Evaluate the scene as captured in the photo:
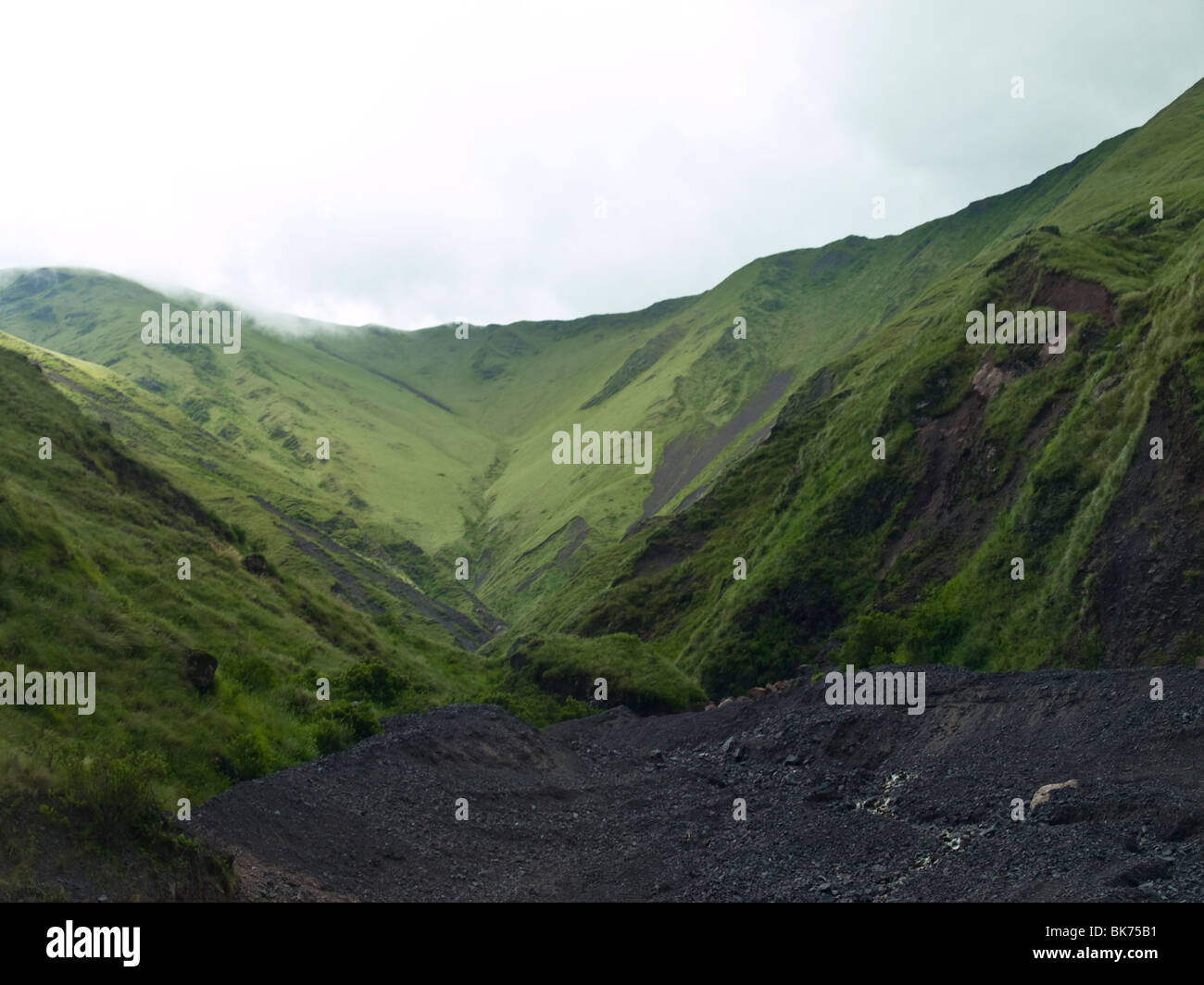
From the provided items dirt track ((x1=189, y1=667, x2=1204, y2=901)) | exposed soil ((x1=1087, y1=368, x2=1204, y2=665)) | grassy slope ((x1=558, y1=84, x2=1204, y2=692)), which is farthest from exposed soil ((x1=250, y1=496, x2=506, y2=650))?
exposed soil ((x1=1087, y1=368, x2=1204, y2=665))

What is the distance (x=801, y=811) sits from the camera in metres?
26.8

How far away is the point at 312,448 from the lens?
185000 mm

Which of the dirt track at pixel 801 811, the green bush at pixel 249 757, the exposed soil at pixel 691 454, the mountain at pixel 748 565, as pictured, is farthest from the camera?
the exposed soil at pixel 691 454

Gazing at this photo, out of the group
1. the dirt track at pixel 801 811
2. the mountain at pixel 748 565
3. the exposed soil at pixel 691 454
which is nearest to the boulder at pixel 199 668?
the mountain at pixel 748 565

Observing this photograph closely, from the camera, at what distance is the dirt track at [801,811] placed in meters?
19.2

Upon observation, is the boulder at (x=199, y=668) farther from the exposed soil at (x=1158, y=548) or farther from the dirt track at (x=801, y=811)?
the exposed soil at (x=1158, y=548)

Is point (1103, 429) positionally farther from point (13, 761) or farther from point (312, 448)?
point (312, 448)

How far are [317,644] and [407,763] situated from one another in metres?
14.5

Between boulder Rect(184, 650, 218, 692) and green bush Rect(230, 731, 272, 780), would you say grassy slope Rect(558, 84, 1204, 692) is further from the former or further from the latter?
boulder Rect(184, 650, 218, 692)

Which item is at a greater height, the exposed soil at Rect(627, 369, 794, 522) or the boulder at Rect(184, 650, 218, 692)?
the exposed soil at Rect(627, 369, 794, 522)

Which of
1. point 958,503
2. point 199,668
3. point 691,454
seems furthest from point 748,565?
point 691,454

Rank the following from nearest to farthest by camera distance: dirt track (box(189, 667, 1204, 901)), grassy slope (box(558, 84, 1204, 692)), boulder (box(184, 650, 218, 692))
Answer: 1. dirt track (box(189, 667, 1204, 901))
2. boulder (box(184, 650, 218, 692))
3. grassy slope (box(558, 84, 1204, 692))

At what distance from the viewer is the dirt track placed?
19.2m

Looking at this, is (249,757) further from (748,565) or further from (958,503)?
(748,565)
